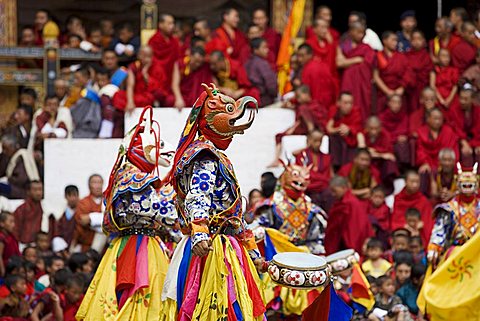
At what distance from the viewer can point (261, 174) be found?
1389cm

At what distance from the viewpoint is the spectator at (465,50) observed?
15.3 metres

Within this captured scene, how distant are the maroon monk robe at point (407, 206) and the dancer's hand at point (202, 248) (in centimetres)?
523

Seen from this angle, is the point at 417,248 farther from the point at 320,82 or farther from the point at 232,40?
the point at 232,40

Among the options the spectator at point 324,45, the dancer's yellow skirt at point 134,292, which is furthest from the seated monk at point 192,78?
the dancer's yellow skirt at point 134,292

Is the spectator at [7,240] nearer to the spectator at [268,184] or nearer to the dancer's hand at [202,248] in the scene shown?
the spectator at [268,184]

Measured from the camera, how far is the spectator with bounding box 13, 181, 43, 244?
13797 millimetres

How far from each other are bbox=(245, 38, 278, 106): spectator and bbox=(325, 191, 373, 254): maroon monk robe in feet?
7.54

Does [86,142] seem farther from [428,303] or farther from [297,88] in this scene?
[428,303]

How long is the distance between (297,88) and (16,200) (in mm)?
3011

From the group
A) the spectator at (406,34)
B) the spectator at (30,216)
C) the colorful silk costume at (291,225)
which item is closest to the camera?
the colorful silk costume at (291,225)

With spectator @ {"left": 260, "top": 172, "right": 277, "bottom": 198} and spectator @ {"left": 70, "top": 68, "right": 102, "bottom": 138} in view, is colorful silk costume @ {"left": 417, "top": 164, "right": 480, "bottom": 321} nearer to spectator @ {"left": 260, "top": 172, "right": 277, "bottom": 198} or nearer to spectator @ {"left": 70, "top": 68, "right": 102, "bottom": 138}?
spectator @ {"left": 260, "top": 172, "right": 277, "bottom": 198}

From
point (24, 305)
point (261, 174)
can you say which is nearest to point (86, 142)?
point (261, 174)

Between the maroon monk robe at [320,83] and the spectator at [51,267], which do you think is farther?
the maroon monk robe at [320,83]

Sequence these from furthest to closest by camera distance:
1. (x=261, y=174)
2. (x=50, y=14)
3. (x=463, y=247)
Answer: (x=50, y=14)
(x=261, y=174)
(x=463, y=247)
